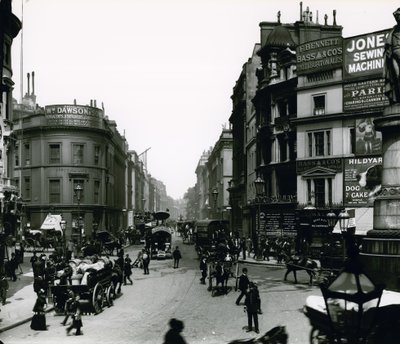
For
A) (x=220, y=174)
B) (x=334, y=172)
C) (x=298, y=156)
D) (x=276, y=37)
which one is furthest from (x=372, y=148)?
(x=220, y=174)

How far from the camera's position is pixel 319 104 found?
1615 inches

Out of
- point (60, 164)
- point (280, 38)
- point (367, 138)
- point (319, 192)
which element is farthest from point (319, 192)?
point (60, 164)

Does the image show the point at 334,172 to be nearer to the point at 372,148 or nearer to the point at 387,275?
the point at 372,148

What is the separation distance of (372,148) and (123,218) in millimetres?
57554

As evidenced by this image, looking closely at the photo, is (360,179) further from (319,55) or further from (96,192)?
(96,192)

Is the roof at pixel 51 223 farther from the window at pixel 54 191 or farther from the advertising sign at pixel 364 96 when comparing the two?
the advertising sign at pixel 364 96

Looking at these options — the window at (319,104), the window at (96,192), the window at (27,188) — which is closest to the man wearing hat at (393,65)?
the window at (319,104)

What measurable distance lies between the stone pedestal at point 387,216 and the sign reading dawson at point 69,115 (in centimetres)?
4713

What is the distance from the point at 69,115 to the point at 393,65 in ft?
155

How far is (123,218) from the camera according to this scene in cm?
8850

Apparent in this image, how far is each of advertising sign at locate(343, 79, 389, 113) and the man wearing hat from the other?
2370 centimetres

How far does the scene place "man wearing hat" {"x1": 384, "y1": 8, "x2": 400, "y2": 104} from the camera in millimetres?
13930

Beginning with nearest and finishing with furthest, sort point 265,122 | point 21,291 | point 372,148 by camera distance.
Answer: point 21,291, point 372,148, point 265,122

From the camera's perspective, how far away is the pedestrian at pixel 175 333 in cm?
1372
